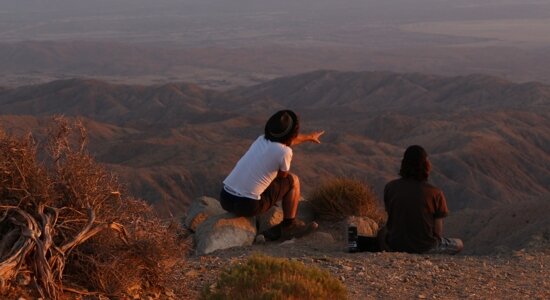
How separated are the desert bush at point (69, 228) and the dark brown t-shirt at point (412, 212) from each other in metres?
2.67

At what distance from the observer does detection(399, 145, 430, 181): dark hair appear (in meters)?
8.41

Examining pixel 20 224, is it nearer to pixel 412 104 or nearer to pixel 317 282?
pixel 317 282

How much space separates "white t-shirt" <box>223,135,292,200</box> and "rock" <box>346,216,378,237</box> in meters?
2.07

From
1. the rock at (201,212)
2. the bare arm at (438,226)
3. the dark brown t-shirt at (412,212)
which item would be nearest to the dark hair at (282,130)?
the dark brown t-shirt at (412,212)

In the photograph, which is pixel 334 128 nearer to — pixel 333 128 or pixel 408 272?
pixel 333 128

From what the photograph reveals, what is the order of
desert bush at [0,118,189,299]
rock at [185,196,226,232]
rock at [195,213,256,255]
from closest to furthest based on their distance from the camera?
desert bush at [0,118,189,299] < rock at [195,213,256,255] < rock at [185,196,226,232]

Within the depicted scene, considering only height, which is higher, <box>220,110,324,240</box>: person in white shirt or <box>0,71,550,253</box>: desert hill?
<box>220,110,324,240</box>: person in white shirt

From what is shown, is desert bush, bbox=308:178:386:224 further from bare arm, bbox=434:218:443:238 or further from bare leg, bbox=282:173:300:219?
bare arm, bbox=434:218:443:238

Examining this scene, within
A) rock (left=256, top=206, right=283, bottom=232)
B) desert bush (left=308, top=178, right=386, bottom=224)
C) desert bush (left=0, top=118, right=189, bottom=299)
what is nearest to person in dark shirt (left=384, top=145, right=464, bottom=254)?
rock (left=256, top=206, right=283, bottom=232)

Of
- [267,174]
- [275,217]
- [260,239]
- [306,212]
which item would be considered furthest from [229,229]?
[306,212]

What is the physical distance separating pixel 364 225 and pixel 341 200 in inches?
20.5

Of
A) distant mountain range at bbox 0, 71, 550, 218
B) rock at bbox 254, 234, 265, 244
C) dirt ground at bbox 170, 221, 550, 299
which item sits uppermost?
dirt ground at bbox 170, 221, 550, 299

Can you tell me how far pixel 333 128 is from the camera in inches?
2228

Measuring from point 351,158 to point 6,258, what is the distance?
3713 cm
